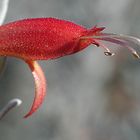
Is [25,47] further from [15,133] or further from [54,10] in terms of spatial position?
[54,10]

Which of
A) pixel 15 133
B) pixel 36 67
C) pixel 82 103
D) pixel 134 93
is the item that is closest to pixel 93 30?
pixel 36 67

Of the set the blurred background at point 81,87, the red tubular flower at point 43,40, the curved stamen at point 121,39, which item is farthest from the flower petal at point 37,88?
the blurred background at point 81,87

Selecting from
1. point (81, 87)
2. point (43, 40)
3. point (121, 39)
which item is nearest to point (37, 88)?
point (43, 40)

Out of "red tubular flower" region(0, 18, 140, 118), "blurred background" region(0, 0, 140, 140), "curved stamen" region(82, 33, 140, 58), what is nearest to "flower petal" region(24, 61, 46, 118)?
"red tubular flower" region(0, 18, 140, 118)

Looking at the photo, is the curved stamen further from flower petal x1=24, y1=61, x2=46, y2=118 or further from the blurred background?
the blurred background

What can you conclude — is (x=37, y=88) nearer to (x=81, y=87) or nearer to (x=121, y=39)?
(x=121, y=39)

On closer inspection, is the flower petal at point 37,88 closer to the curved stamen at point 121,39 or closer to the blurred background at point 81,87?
the curved stamen at point 121,39
